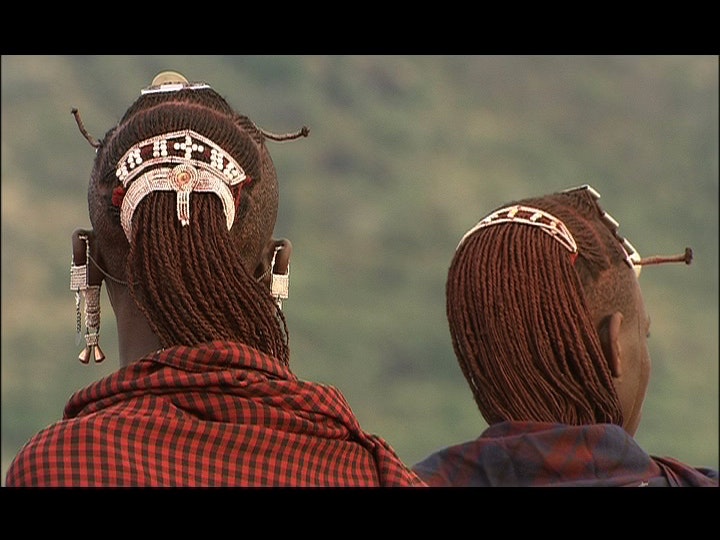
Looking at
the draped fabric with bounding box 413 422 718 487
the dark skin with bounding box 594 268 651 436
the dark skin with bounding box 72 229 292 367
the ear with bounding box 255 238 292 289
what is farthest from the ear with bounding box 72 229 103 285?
the dark skin with bounding box 594 268 651 436

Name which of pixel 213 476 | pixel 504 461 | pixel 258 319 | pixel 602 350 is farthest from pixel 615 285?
pixel 213 476

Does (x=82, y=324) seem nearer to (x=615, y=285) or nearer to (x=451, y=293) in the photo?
(x=451, y=293)

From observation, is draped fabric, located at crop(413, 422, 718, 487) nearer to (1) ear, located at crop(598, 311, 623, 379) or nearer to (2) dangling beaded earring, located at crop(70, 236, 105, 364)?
(1) ear, located at crop(598, 311, 623, 379)

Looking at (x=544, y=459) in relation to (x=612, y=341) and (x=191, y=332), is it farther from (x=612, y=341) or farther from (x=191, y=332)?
(x=191, y=332)

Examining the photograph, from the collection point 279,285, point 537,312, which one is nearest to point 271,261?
point 279,285

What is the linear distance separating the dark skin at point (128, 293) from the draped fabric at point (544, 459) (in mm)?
724

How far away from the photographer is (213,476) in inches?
143

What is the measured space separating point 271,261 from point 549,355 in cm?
83

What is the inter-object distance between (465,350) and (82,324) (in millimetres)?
1091

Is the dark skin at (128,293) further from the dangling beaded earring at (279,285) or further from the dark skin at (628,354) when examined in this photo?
the dark skin at (628,354)

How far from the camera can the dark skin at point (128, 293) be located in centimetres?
395

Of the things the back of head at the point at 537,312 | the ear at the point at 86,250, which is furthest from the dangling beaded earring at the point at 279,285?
the back of head at the point at 537,312

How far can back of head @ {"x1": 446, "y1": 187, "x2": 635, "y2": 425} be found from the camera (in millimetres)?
4324

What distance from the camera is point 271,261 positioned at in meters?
4.15
